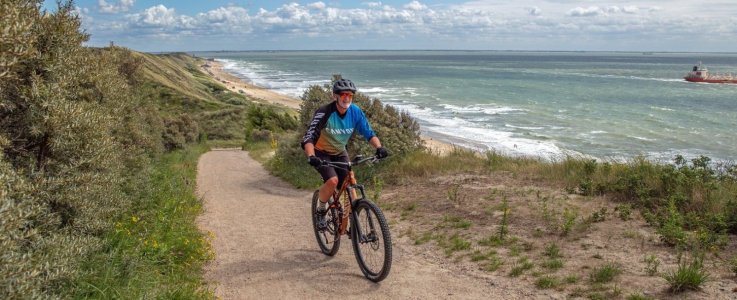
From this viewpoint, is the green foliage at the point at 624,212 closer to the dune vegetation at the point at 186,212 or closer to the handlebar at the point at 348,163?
the dune vegetation at the point at 186,212

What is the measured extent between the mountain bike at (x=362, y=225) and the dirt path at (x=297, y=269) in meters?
0.23

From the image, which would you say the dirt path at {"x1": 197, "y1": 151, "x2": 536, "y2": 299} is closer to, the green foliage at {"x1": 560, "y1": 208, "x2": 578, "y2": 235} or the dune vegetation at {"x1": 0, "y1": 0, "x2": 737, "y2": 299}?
the dune vegetation at {"x1": 0, "y1": 0, "x2": 737, "y2": 299}

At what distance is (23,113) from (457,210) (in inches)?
254

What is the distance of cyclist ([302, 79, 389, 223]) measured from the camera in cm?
644

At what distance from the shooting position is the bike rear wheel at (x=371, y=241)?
5941mm

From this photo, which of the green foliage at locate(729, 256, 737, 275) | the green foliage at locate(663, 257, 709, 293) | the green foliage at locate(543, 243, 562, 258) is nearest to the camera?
the green foliage at locate(663, 257, 709, 293)

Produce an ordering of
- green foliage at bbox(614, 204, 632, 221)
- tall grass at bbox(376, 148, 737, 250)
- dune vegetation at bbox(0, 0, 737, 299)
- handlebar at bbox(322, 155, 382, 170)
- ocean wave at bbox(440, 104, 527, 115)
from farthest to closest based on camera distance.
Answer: ocean wave at bbox(440, 104, 527, 115) < green foliage at bbox(614, 204, 632, 221) < tall grass at bbox(376, 148, 737, 250) < handlebar at bbox(322, 155, 382, 170) < dune vegetation at bbox(0, 0, 737, 299)

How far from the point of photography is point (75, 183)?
5746 millimetres

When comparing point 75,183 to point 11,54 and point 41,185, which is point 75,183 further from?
point 11,54

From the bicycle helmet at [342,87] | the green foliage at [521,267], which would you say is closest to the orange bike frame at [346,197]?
the bicycle helmet at [342,87]

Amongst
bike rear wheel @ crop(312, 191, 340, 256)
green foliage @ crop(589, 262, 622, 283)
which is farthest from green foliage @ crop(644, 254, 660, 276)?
bike rear wheel @ crop(312, 191, 340, 256)

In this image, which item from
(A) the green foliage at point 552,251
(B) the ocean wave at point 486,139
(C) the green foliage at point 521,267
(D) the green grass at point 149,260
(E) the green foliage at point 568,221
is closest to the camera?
(D) the green grass at point 149,260

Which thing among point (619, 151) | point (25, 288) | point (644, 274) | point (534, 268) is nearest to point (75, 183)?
point (25, 288)

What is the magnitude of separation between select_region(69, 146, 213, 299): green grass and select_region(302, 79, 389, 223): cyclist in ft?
6.42
